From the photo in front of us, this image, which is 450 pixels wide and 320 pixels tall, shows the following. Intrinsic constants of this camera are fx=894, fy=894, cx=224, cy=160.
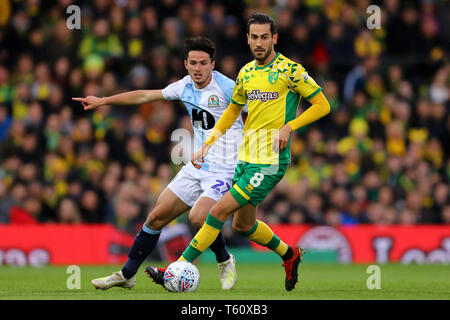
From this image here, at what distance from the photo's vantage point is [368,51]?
17969 mm

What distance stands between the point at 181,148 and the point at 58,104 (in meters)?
2.63

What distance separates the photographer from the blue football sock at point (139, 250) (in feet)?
28.4

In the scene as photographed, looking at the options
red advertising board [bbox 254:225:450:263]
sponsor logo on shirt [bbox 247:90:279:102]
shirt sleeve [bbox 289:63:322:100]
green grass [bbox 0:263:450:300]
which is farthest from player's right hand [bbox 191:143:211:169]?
red advertising board [bbox 254:225:450:263]

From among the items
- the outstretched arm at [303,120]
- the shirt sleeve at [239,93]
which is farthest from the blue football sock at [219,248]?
the outstretched arm at [303,120]

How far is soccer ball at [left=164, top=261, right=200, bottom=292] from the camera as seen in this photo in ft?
26.5

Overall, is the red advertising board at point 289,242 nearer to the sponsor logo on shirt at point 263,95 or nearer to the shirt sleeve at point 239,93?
the shirt sleeve at point 239,93

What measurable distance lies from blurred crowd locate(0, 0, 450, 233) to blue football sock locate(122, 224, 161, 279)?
6.03 meters

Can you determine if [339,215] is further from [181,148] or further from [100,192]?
[100,192]

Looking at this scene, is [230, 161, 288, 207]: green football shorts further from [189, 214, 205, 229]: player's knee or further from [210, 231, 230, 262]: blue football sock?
[210, 231, 230, 262]: blue football sock

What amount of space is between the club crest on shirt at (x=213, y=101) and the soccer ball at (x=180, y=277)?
1.67 metres

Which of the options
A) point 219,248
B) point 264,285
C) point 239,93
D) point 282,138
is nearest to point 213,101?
point 239,93

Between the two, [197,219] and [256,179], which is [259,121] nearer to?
[256,179]

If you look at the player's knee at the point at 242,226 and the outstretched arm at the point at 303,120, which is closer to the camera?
the outstretched arm at the point at 303,120

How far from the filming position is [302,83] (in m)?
8.06
